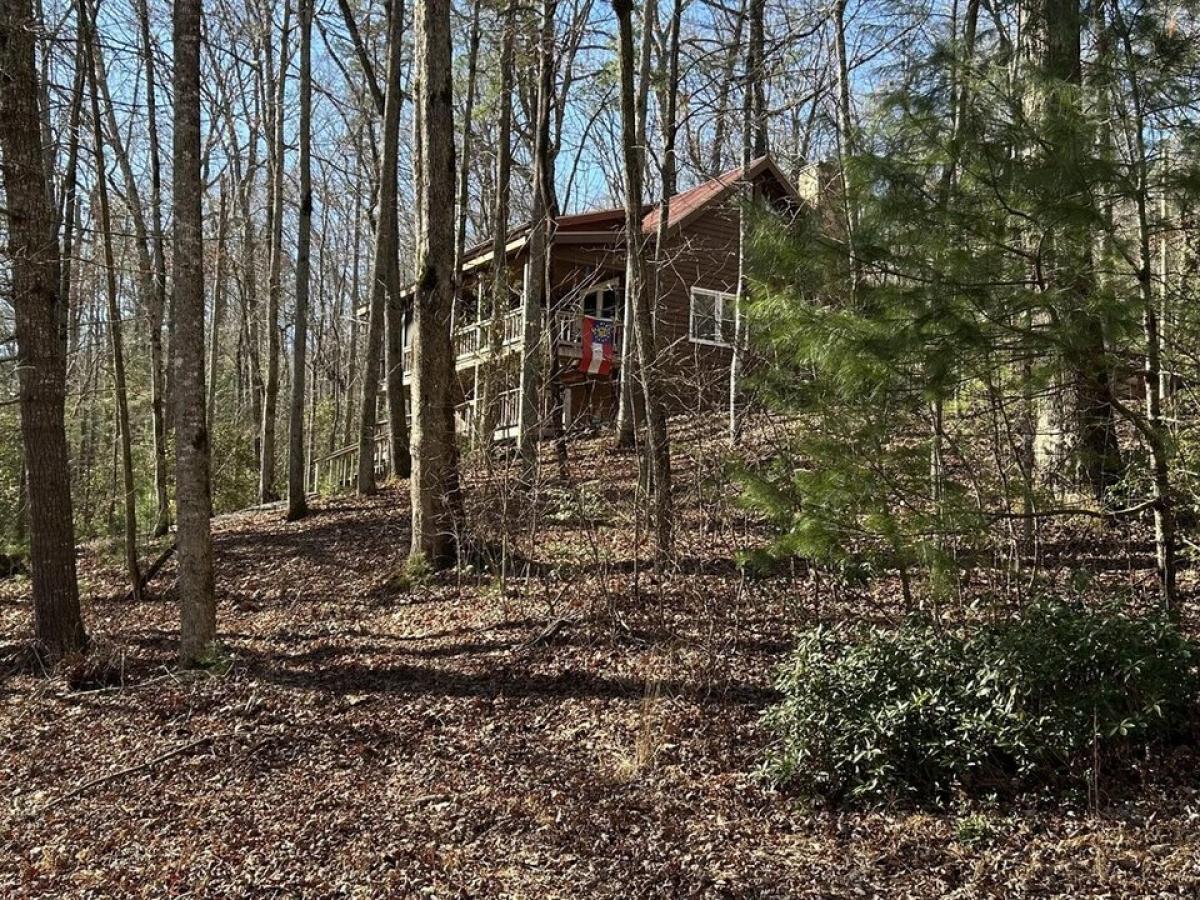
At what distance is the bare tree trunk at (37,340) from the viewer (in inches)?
306

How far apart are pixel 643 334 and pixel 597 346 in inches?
450

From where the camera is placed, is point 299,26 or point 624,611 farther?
point 299,26

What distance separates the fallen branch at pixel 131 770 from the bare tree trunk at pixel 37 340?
8.96 feet

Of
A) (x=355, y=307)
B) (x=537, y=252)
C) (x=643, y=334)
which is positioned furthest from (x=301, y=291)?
(x=355, y=307)

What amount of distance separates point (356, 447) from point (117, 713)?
11215 mm

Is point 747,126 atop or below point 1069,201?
atop

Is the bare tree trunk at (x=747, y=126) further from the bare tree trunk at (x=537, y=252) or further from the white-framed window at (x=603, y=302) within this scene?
the white-framed window at (x=603, y=302)

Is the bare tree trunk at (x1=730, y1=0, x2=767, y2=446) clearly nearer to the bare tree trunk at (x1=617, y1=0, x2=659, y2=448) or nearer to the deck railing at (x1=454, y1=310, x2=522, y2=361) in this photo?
the bare tree trunk at (x1=617, y1=0, x2=659, y2=448)

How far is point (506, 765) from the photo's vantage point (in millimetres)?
5535

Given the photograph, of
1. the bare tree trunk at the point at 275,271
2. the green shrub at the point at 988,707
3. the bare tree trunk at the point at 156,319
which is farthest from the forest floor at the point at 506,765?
the bare tree trunk at the point at 275,271

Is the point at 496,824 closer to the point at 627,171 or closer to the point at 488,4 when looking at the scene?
the point at 627,171

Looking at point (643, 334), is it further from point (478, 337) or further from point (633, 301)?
point (478, 337)

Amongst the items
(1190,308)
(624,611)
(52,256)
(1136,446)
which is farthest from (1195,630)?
(52,256)

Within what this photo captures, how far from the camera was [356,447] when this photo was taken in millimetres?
18109
